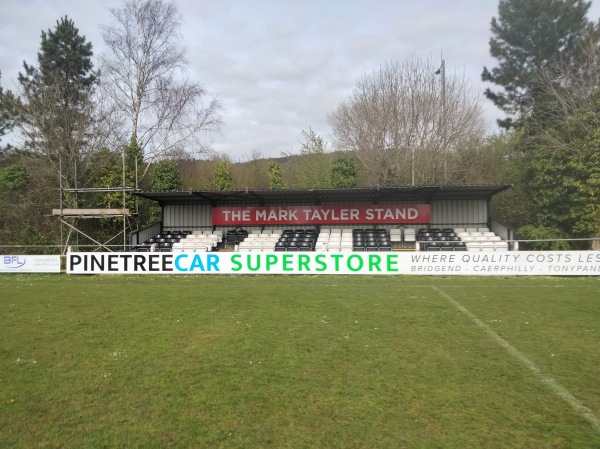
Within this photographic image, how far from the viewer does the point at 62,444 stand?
4.07 meters

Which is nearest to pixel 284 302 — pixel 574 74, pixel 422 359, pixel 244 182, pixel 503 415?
pixel 422 359

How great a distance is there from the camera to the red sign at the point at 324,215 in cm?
2808

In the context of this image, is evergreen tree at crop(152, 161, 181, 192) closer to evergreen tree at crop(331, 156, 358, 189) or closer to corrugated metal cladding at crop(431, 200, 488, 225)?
evergreen tree at crop(331, 156, 358, 189)

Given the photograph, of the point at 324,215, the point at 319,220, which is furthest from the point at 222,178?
the point at 324,215

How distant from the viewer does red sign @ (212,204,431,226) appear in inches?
1105

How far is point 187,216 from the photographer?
3020 centimetres

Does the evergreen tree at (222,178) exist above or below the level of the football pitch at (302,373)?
above

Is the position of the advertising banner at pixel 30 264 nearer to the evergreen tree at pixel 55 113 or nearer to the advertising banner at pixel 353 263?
the advertising banner at pixel 353 263

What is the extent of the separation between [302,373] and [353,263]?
1300 cm

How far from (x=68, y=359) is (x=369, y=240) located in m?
21.3

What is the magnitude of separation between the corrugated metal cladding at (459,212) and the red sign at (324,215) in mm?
912

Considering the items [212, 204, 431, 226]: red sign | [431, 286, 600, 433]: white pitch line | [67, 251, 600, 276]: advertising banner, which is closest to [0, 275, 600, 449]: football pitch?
[431, 286, 600, 433]: white pitch line

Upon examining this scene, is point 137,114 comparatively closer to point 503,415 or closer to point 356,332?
point 356,332

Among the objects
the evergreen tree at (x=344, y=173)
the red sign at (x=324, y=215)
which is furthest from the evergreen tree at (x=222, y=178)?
the evergreen tree at (x=344, y=173)
